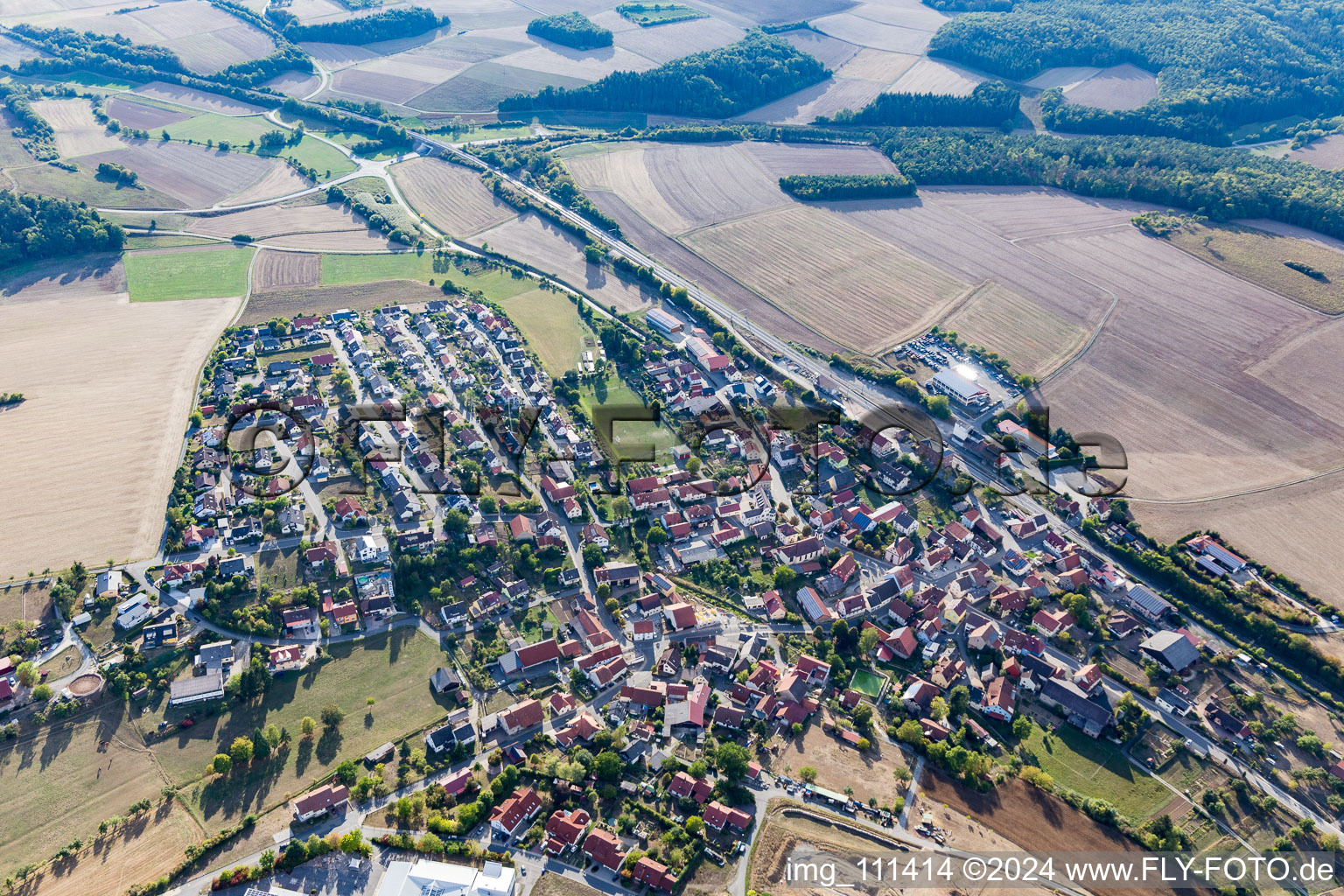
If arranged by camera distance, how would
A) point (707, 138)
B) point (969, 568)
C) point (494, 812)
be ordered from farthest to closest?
point (707, 138) → point (969, 568) → point (494, 812)

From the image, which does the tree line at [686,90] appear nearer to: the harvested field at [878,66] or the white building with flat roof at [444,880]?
the harvested field at [878,66]

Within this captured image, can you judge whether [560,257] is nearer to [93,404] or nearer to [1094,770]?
[93,404]

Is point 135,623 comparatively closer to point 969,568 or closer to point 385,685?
point 385,685

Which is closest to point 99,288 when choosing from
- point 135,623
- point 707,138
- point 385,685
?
point 135,623

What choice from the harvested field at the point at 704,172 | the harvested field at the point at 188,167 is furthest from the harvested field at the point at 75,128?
the harvested field at the point at 704,172

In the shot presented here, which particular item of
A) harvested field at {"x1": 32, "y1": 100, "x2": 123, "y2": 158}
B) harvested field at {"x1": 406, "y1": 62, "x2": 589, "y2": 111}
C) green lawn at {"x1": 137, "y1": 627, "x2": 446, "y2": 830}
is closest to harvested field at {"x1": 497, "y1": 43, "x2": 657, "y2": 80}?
harvested field at {"x1": 406, "y1": 62, "x2": 589, "y2": 111}
